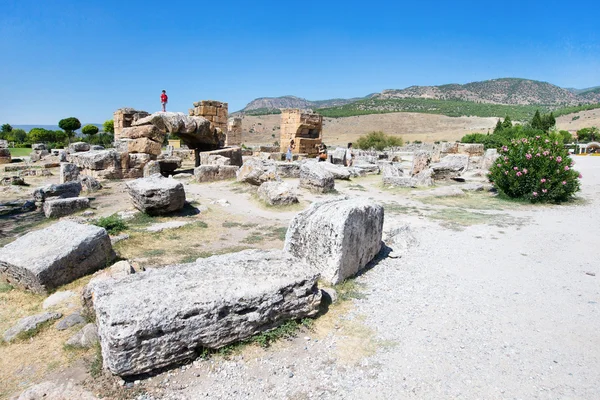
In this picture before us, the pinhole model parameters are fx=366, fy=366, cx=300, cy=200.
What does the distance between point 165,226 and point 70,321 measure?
3.63 metres

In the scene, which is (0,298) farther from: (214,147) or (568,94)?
(568,94)

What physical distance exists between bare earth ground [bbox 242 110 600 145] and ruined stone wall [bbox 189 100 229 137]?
122ft

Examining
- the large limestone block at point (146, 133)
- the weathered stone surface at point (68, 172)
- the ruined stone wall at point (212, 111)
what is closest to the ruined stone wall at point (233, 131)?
the ruined stone wall at point (212, 111)

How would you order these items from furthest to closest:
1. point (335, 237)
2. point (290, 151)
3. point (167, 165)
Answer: point (290, 151) → point (167, 165) → point (335, 237)

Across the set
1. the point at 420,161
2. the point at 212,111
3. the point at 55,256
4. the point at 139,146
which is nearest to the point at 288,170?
the point at 420,161

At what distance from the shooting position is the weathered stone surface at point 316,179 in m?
11.2

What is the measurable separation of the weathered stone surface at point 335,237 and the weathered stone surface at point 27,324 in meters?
2.84

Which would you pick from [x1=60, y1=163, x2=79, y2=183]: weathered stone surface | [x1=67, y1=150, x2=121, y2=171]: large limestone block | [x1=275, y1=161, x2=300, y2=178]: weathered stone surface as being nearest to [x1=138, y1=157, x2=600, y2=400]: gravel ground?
[x1=275, y1=161, x2=300, y2=178]: weathered stone surface

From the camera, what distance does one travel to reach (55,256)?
15.1 feet

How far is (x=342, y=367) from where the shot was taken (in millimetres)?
3127

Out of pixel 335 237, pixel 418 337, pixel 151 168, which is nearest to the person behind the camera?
pixel 418 337

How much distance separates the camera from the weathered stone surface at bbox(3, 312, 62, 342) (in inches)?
145

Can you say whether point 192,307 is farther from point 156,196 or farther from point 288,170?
point 288,170

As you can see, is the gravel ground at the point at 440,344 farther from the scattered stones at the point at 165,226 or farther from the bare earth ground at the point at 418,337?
the scattered stones at the point at 165,226
